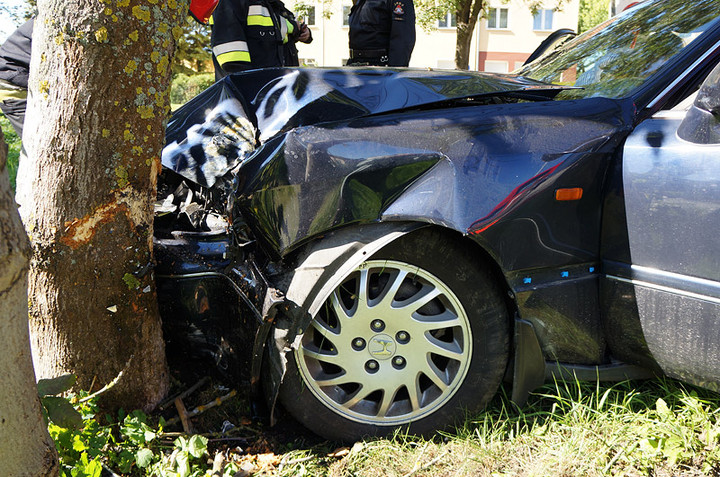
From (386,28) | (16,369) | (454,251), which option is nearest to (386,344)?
(454,251)

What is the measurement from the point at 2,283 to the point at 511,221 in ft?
5.03

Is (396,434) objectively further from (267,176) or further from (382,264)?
(267,176)

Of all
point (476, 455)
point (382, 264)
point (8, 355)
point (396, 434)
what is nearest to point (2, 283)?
point (8, 355)

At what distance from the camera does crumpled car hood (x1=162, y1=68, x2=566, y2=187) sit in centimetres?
242

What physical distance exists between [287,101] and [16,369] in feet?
4.58

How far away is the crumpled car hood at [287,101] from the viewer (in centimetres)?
242

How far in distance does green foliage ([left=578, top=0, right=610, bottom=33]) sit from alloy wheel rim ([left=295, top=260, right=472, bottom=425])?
4171 cm

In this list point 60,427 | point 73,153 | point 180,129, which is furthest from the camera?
point 180,129

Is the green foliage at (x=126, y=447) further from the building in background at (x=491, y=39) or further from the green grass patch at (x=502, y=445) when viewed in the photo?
the building in background at (x=491, y=39)

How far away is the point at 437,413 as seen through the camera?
2.32m

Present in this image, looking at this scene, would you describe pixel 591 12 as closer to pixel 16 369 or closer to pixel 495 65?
pixel 495 65

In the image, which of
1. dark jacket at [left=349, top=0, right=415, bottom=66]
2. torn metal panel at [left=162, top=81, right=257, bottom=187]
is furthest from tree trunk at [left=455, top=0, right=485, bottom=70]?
torn metal panel at [left=162, top=81, right=257, bottom=187]

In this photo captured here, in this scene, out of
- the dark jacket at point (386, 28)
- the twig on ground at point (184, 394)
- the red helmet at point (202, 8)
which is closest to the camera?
the twig on ground at point (184, 394)

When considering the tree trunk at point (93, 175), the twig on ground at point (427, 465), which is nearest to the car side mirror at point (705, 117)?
the twig on ground at point (427, 465)
